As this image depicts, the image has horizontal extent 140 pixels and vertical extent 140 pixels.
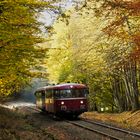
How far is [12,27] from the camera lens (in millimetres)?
17656

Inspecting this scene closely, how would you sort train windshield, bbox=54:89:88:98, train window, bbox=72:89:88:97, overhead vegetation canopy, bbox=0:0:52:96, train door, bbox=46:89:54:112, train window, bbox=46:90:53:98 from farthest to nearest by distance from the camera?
train window, bbox=46:90:53:98 < train door, bbox=46:89:54:112 < train window, bbox=72:89:88:97 < train windshield, bbox=54:89:88:98 < overhead vegetation canopy, bbox=0:0:52:96

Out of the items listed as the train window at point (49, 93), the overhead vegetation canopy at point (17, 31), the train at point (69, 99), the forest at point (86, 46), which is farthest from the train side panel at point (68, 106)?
the overhead vegetation canopy at point (17, 31)

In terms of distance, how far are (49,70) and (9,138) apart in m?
44.4

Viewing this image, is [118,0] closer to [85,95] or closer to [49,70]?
[85,95]

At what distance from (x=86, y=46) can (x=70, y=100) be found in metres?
8.04

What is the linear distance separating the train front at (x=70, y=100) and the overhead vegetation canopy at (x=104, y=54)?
307 cm

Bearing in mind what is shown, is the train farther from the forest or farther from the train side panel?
the forest

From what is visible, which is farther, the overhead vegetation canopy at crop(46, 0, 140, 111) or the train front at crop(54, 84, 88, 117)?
the train front at crop(54, 84, 88, 117)

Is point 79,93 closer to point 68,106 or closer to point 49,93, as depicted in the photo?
point 68,106

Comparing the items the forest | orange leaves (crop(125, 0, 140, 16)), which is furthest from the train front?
orange leaves (crop(125, 0, 140, 16))

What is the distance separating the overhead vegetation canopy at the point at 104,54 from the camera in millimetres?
20395

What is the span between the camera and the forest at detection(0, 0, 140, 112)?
55.3 feet

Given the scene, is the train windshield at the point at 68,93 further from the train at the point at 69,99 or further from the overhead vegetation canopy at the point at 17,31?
the overhead vegetation canopy at the point at 17,31

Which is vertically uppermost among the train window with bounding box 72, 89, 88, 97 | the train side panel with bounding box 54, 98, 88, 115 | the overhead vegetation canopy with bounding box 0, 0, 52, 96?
the overhead vegetation canopy with bounding box 0, 0, 52, 96
